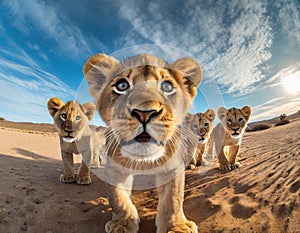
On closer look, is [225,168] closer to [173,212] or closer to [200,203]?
[200,203]

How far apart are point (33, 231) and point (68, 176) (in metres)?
1.97

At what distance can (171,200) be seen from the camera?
2.72 m

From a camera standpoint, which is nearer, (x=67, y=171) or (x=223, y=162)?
(x=67, y=171)

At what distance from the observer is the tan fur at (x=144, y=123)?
2287 mm

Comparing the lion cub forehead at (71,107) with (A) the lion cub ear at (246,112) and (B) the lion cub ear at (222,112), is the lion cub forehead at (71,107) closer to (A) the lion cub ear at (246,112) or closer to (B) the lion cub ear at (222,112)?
(B) the lion cub ear at (222,112)

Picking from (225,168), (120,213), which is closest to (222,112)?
(225,168)

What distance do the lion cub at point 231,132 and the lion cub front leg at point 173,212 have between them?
8.23 feet

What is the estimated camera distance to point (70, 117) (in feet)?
14.7

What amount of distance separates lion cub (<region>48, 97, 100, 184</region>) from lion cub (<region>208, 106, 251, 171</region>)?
274cm

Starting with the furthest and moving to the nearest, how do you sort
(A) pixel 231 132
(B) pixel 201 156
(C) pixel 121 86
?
1. (B) pixel 201 156
2. (A) pixel 231 132
3. (C) pixel 121 86

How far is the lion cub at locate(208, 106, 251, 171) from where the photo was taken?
5.12 meters

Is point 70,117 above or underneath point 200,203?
above

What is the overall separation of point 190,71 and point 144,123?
1315mm

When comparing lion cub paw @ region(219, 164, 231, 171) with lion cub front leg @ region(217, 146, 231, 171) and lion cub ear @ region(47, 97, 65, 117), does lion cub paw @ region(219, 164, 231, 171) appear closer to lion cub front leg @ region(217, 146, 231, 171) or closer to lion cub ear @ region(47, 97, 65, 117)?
lion cub front leg @ region(217, 146, 231, 171)
